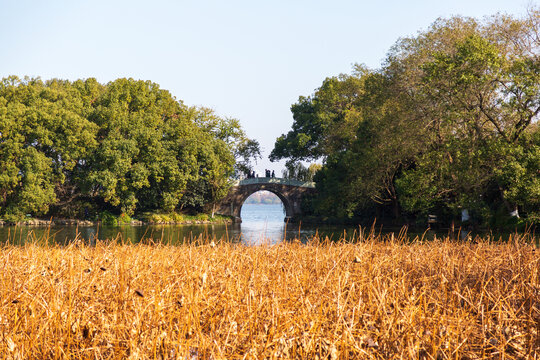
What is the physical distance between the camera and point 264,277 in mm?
5402

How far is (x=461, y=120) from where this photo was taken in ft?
81.0

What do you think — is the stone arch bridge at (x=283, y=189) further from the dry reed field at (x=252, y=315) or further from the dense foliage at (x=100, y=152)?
the dry reed field at (x=252, y=315)

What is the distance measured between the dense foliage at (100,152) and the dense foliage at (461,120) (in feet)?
56.5

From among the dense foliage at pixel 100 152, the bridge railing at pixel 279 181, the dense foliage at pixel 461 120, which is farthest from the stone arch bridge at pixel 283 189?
the dense foliage at pixel 461 120

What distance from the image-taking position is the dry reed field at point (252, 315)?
11.7 feet

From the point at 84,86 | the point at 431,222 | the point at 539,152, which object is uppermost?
the point at 84,86

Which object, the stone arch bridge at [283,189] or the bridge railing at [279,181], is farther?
the bridge railing at [279,181]

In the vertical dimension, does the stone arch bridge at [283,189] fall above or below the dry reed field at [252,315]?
above

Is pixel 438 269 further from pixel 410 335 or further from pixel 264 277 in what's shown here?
pixel 410 335

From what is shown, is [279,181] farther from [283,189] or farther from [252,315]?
[252,315]

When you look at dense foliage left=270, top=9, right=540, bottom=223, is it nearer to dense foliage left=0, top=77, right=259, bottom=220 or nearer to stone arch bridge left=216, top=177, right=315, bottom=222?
dense foliage left=0, top=77, right=259, bottom=220

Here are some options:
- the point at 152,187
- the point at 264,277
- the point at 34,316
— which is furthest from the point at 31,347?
the point at 152,187

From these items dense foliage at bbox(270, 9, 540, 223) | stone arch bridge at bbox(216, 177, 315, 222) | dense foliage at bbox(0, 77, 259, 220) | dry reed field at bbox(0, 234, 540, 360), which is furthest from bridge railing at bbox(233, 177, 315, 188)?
dry reed field at bbox(0, 234, 540, 360)

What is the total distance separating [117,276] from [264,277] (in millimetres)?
1628
